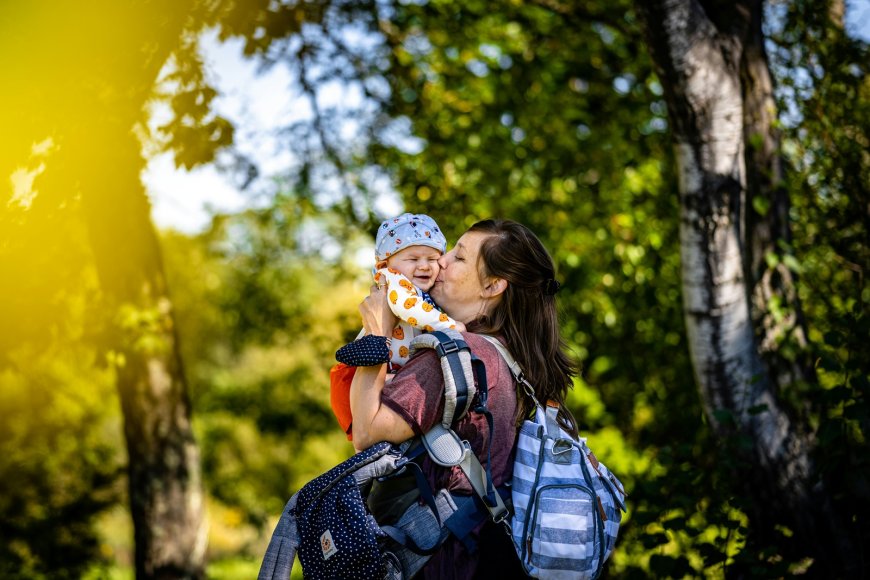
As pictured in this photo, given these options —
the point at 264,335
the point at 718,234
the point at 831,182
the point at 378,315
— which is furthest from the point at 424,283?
the point at 264,335

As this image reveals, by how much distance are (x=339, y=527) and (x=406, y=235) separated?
112 centimetres

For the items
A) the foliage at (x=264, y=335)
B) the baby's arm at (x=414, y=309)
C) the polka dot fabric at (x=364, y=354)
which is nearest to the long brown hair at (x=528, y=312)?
the baby's arm at (x=414, y=309)

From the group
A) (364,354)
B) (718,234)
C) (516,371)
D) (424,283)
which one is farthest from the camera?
(718,234)

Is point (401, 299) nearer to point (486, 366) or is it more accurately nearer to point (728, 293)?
point (486, 366)

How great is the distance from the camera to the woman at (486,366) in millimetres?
2195

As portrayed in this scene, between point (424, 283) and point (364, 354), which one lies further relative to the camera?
point (424, 283)

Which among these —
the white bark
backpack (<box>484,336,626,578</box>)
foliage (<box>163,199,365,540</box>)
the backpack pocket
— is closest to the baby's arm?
backpack (<box>484,336,626,578</box>)

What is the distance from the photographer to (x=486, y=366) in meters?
2.31

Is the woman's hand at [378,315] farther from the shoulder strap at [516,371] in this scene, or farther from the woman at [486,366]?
the shoulder strap at [516,371]

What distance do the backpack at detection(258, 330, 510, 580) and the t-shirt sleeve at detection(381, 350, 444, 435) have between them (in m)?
0.03

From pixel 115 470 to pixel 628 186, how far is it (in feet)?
21.8

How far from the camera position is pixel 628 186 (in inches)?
297

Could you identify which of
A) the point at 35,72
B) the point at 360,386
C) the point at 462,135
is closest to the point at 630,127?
the point at 462,135

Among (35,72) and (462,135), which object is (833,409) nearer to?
(35,72)
